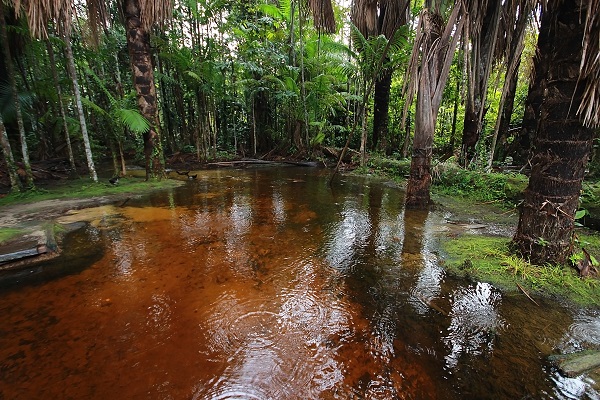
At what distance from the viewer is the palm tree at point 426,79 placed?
4359mm

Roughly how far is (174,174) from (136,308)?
7.71 m

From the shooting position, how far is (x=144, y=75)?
7.11 metres

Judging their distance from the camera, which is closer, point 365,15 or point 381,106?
point 365,15

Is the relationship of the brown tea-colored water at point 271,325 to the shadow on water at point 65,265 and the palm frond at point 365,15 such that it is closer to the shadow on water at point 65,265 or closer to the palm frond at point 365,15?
the shadow on water at point 65,265

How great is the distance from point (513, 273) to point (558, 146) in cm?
131

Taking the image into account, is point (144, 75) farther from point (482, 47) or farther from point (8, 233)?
point (482, 47)

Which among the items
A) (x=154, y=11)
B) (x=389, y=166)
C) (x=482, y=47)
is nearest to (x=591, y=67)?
(x=482, y=47)

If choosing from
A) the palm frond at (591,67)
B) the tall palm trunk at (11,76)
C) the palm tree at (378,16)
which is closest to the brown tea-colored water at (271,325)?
the palm frond at (591,67)

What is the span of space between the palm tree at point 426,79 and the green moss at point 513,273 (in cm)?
198

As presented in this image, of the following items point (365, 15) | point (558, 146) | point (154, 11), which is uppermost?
point (365, 15)

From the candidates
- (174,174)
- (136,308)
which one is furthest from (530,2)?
(174,174)

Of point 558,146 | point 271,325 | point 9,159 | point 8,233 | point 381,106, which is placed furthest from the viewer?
point 381,106

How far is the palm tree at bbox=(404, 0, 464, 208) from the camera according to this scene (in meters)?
4.36

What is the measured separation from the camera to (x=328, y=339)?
2125 mm
